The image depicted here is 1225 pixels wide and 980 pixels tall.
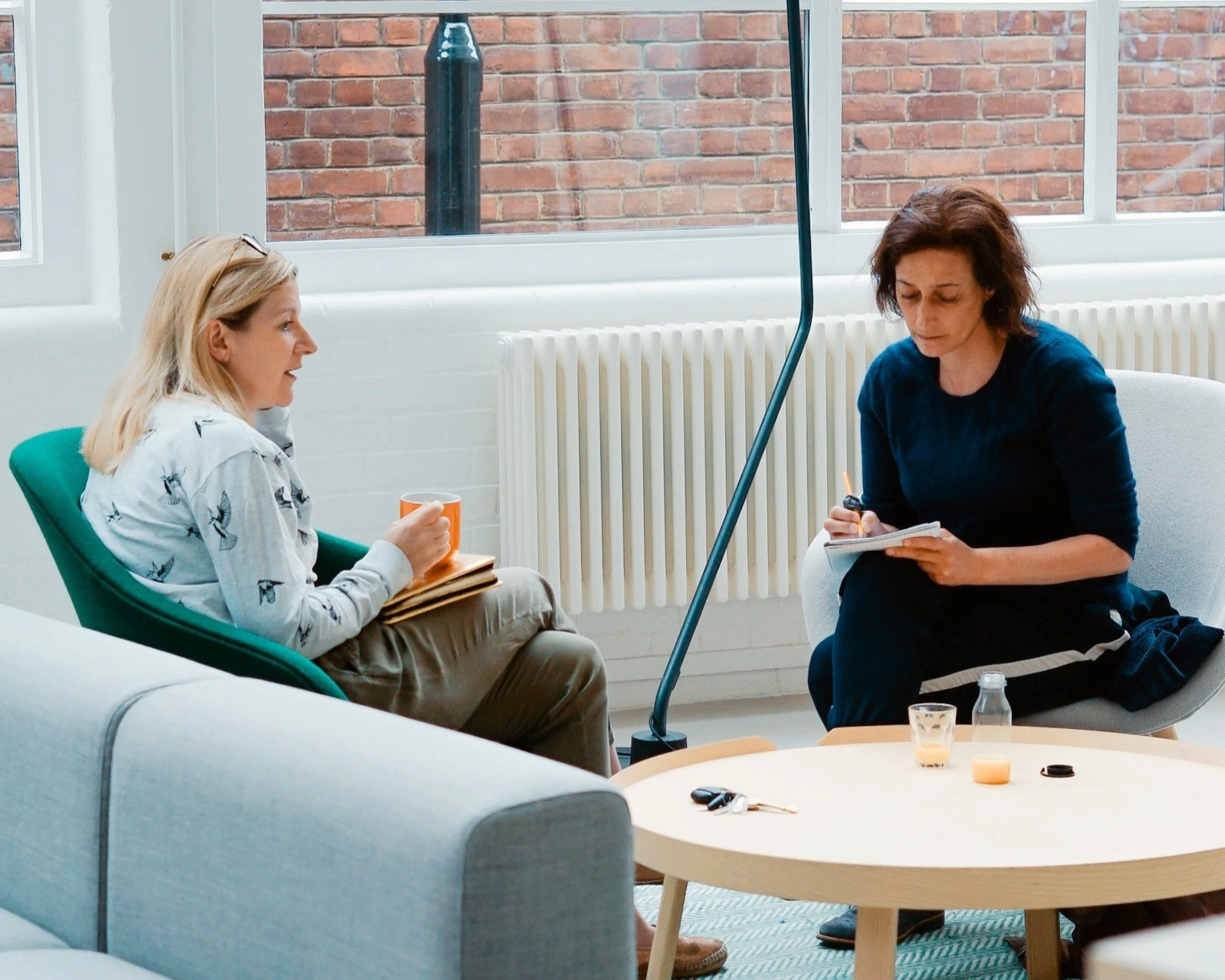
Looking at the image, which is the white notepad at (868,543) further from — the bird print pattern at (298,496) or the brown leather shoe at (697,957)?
the bird print pattern at (298,496)

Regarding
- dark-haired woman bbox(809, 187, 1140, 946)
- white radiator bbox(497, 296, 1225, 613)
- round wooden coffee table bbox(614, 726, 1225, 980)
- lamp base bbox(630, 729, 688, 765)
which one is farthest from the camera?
white radiator bbox(497, 296, 1225, 613)

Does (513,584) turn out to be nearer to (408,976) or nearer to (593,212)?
(408,976)

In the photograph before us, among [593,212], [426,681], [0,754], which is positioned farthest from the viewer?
[593,212]

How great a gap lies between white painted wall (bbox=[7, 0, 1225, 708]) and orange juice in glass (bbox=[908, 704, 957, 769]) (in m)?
1.76

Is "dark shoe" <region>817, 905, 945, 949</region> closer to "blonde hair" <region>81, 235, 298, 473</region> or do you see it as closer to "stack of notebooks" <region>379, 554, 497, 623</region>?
"stack of notebooks" <region>379, 554, 497, 623</region>

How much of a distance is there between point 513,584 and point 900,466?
2.33 ft

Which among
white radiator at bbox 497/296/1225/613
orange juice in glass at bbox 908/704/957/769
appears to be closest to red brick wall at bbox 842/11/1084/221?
white radiator at bbox 497/296/1225/613

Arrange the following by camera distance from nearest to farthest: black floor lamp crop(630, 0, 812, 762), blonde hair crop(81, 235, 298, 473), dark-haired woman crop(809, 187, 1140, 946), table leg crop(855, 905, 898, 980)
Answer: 1. table leg crop(855, 905, 898, 980)
2. blonde hair crop(81, 235, 298, 473)
3. dark-haired woman crop(809, 187, 1140, 946)
4. black floor lamp crop(630, 0, 812, 762)

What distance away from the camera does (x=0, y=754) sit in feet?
5.39

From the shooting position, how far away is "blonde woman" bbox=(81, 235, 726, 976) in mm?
2244

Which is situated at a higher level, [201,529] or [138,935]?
[201,529]

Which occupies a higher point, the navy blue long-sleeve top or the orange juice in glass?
the navy blue long-sleeve top

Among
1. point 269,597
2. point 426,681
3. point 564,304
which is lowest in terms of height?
point 426,681

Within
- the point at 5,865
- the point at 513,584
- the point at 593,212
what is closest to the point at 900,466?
the point at 513,584
